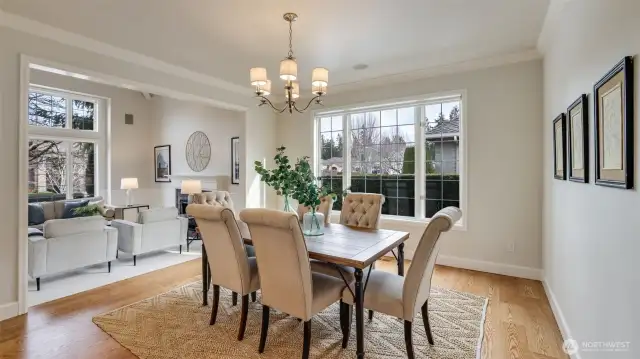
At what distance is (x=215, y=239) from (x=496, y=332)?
2.35m

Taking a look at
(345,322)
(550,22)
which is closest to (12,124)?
(345,322)

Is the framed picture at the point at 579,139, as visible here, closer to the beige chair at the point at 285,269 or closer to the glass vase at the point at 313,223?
the beige chair at the point at 285,269

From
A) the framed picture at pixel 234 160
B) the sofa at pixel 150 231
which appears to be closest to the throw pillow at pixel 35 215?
the sofa at pixel 150 231

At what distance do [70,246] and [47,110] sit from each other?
479 cm

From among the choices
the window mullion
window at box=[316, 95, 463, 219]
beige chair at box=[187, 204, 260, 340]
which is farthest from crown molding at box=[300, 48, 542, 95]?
beige chair at box=[187, 204, 260, 340]

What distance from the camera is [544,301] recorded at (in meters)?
3.10

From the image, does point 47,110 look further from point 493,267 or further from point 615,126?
point 615,126

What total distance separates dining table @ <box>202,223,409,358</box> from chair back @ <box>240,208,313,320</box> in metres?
0.24

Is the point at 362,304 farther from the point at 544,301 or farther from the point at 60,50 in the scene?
the point at 60,50

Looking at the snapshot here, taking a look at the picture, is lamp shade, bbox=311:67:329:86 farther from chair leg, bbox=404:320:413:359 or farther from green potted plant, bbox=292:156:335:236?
chair leg, bbox=404:320:413:359

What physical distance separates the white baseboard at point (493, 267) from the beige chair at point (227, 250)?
9.27ft

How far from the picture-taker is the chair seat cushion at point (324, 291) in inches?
83.5

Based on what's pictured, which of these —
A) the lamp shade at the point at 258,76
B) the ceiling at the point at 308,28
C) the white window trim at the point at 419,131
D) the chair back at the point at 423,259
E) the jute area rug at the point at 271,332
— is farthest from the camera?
the white window trim at the point at 419,131

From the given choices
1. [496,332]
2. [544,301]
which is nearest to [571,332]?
[496,332]
